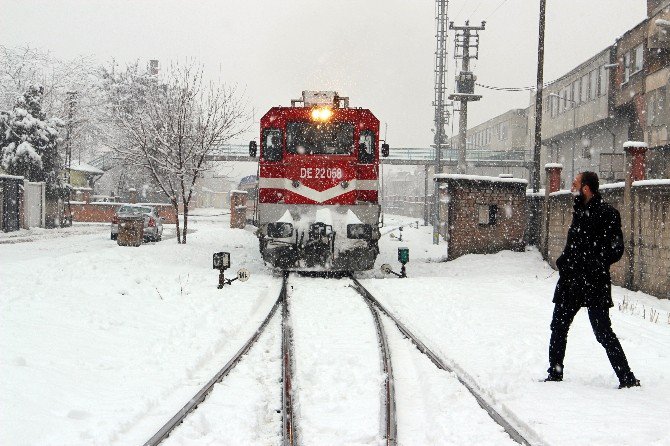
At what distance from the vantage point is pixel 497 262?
17.4 meters

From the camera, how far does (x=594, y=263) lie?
545cm

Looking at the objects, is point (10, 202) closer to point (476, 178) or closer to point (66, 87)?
point (476, 178)

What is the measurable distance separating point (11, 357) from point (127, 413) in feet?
5.89

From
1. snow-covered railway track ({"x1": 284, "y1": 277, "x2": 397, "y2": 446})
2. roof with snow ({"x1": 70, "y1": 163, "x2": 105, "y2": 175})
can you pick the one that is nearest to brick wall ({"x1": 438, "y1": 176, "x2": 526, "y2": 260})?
snow-covered railway track ({"x1": 284, "y1": 277, "x2": 397, "y2": 446})

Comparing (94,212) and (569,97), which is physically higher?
(569,97)

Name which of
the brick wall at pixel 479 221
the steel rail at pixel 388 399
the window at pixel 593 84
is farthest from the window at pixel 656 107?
the steel rail at pixel 388 399

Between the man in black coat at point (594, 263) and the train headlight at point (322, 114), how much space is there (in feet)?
30.9

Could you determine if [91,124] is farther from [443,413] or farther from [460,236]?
[443,413]

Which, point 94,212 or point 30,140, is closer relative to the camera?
point 30,140

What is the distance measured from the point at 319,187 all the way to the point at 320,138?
130cm

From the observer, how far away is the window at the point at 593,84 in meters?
37.7

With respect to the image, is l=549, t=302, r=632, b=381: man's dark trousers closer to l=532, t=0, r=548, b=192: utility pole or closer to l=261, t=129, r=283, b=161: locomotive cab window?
l=261, t=129, r=283, b=161: locomotive cab window

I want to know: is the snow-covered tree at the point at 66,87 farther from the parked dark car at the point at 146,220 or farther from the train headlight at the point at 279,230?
the train headlight at the point at 279,230

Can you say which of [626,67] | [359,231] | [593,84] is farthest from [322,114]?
[593,84]
